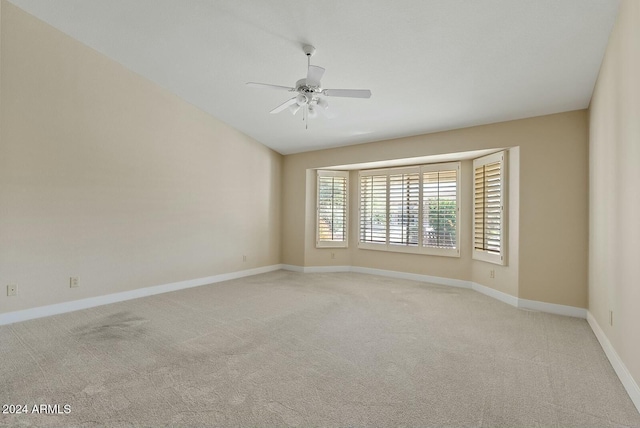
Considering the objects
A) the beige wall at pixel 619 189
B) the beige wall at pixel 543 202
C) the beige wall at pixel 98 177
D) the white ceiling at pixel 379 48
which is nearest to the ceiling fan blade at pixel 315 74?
the white ceiling at pixel 379 48

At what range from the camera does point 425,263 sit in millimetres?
5605

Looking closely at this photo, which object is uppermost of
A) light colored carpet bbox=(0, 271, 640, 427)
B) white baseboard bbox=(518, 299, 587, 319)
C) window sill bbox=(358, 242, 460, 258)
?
window sill bbox=(358, 242, 460, 258)

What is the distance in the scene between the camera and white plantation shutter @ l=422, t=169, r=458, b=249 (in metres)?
5.30

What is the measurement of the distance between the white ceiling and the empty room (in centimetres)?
3

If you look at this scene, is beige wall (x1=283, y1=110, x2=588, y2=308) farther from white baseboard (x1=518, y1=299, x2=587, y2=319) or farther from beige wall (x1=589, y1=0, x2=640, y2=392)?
beige wall (x1=589, y1=0, x2=640, y2=392)

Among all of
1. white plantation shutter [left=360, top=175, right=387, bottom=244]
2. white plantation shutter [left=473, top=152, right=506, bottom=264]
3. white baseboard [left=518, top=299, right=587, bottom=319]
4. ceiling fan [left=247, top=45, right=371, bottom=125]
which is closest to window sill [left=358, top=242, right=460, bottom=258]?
white plantation shutter [left=360, top=175, right=387, bottom=244]

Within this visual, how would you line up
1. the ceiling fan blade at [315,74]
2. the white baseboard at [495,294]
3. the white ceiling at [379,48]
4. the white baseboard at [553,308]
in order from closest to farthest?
the white ceiling at [379,48] < the ceiling fan blade at [315,74] < the white baseboard at [553,308] < the white baseboard at [495,294]

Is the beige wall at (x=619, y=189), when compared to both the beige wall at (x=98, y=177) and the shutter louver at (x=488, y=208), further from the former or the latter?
the beige wall at (x=98, y=177)

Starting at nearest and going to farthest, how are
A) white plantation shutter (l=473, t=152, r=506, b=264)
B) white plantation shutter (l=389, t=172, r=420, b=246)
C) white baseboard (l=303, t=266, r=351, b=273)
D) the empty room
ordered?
the empty room
white plantation shutter (l=473, t=152, r=506, b=264)
white plantation shutter (l=389, t=172, r=420, b=246)
white baseboard (l=303, t=266, r=351, b=273)

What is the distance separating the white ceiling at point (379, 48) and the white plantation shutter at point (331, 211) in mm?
2083

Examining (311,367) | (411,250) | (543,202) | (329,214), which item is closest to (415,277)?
(411,250)

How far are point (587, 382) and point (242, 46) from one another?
4.32 meters

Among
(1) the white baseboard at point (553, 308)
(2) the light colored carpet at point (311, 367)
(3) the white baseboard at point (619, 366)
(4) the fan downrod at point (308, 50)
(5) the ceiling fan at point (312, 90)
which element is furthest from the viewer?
(1) the white baseboard at point (553, 308)

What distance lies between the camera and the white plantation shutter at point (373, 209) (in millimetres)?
6141
